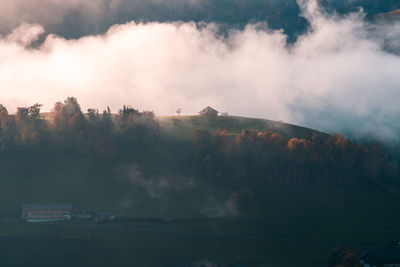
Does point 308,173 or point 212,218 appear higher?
point 308,173

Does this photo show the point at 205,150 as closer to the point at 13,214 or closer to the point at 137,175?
the point at 137,175

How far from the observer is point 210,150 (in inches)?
5960

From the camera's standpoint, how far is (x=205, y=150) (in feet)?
494

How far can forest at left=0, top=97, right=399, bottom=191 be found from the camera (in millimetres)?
148000

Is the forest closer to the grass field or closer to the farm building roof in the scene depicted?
the grass field

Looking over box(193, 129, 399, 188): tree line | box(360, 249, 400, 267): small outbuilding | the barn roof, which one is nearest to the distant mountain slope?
box(193, 129, 399, 188): tree line

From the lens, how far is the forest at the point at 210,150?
148 metres

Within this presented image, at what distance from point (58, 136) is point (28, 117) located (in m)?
12.7

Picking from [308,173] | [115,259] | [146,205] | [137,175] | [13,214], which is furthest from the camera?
[308,173]

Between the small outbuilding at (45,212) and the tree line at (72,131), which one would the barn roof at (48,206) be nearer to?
the small outbuilding at (45,212)

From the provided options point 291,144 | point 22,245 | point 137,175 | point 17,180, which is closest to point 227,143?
point 291,144

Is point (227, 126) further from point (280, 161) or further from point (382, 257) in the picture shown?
point (382, 257)

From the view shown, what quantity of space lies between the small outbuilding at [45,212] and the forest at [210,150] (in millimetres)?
30996

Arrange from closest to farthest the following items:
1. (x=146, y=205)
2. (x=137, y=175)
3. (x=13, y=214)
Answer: (x=13, y=214) → (x=146, y=205) → (x=137, y=175)
